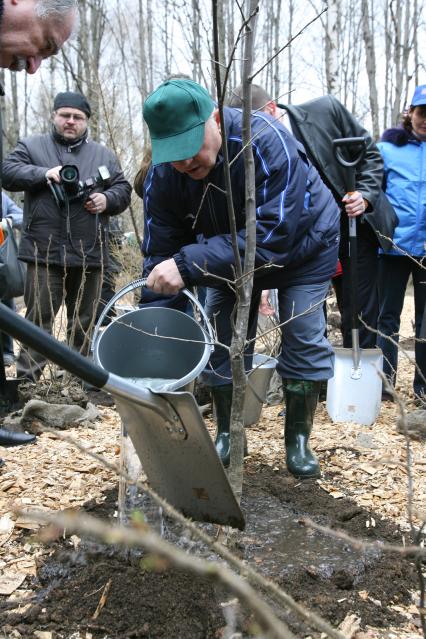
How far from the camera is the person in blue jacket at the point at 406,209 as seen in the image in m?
4.09

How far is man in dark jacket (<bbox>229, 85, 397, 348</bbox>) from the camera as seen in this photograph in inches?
155

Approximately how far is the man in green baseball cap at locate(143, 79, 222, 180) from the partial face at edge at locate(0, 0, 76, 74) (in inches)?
14.3

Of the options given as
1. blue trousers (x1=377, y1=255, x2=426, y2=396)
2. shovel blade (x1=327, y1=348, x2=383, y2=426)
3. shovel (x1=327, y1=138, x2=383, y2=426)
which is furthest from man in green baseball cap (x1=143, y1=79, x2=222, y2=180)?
blue trousers (x1=377, y1=255, x2=426, y2=396)

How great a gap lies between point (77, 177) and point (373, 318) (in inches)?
82.4

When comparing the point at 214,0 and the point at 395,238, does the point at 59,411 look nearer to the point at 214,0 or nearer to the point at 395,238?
the point at 395,238

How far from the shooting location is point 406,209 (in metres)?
4.14

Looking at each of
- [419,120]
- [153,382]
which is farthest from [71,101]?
[153,382]

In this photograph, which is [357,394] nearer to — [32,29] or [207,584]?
[207,584]

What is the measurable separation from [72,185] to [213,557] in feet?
9.40

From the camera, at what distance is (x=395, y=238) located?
4.19 metres

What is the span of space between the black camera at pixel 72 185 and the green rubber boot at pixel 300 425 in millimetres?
2201

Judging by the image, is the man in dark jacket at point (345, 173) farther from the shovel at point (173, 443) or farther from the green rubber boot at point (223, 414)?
the shovel at point (173, 443)

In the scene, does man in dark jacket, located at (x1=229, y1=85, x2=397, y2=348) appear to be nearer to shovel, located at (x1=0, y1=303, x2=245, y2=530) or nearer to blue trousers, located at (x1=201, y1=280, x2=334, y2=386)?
blue trousers, located at (x1=201, y1=280, x2=334, y2=386)

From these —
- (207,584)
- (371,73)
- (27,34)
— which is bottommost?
(207,584)
